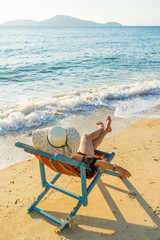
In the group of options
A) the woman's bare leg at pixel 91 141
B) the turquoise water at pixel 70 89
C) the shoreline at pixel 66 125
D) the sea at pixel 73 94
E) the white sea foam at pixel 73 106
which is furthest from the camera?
the turquoise water at pixel 70 89

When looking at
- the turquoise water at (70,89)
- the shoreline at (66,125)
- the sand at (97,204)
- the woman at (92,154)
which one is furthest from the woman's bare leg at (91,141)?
the turquoise water at (70,89)

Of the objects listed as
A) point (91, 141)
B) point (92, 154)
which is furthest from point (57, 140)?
Answer: point (91, 141)

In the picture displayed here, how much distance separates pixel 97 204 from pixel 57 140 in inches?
44.1

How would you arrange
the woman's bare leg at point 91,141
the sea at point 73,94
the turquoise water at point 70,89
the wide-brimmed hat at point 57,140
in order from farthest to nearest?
the turquoise water at point 70,89
the sea at point 73,94
the woman's bare leg at point 91,141
the wide-brimmed hat at point 57,140

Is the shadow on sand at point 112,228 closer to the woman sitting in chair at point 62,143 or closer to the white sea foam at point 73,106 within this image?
the woman sitting in chair at point 62,143

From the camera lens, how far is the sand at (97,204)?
8.00 feet

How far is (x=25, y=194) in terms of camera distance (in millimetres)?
3107

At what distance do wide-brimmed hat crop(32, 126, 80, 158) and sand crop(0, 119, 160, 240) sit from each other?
85 centimetres

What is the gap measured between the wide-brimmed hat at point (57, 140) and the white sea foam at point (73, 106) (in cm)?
295

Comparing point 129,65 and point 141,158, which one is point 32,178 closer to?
point 141,158

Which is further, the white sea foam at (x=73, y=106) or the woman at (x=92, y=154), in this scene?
the white sea foam at (x=73, y=106)

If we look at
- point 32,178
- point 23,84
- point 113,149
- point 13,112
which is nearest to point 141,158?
point 113,149

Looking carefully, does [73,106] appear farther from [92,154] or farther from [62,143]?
[62,143]

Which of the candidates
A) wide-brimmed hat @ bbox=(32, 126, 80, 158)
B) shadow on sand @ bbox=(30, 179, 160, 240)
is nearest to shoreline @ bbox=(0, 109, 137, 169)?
shadow on sand @ bbox=(30, 179, 160, 240)
